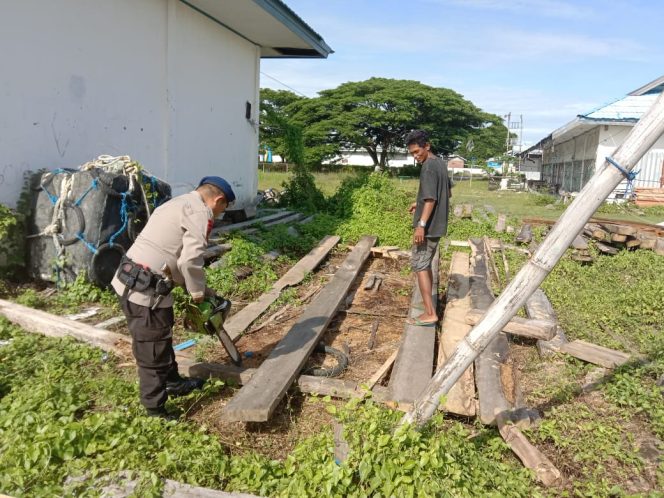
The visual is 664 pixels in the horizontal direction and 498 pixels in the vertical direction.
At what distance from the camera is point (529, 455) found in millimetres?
3062

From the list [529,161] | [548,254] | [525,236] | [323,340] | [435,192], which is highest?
[529,161]

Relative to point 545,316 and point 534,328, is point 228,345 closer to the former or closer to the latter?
point 534,328

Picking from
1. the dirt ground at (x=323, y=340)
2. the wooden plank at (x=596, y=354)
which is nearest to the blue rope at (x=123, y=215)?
the dirt ground at (x=323, y=340)

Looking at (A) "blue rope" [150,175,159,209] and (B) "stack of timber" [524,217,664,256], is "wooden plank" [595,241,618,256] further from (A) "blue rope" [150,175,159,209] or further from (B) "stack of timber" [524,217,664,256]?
(A) "blue rope" [150,175,159,209]

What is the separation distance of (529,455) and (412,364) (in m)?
1.33

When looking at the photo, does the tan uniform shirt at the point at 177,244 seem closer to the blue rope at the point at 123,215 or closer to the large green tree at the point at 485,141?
the blue rope at the point at 123,215

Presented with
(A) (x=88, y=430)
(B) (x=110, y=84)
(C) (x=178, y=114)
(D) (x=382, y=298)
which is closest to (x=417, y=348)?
(D) (x=382, y=298)

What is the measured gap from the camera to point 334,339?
539cm

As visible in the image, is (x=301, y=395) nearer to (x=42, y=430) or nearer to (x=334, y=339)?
(x=334, y=339)

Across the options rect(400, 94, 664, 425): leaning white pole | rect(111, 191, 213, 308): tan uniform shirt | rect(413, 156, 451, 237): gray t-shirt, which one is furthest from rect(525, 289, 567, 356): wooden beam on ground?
rect(111, 191, 213, 308): tan uniform shirt

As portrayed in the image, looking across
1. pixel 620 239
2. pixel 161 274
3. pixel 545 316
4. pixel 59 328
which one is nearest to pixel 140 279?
pixel 161 274

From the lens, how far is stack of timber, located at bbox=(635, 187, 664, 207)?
1847 centimetres

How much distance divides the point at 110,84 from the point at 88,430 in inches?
236

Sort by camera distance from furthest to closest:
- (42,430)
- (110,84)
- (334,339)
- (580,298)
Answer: (110,84)
(580,298)
(334,339)
(42,430)
